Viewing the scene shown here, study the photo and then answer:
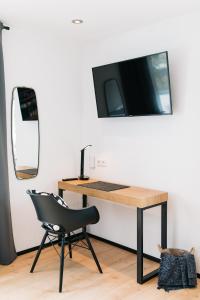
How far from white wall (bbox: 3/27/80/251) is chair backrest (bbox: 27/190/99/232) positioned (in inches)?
25.2

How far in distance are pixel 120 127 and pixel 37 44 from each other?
1253 millimetres

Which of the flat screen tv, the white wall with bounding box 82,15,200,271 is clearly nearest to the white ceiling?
the white wall with bounding box 82,15,200,271

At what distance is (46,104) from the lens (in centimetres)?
340

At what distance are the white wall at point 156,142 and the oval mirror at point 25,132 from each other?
71 centimetres

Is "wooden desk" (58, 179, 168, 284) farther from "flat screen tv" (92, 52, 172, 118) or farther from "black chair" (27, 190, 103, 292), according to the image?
"flat screen tv" (92, 52, 172, 118)

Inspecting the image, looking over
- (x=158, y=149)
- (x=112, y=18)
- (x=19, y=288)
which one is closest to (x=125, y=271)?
(x=19, y=288)

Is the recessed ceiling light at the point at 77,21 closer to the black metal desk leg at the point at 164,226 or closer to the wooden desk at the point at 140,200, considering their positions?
the wooden desk at the point at 140,200

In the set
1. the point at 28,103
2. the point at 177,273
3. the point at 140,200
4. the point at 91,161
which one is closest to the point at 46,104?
the point at 28,103

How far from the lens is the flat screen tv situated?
2.72 m

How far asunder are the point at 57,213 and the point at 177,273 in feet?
3.64

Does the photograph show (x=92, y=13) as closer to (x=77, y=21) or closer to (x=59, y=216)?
(x=77, y=21)

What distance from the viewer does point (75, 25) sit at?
302cm

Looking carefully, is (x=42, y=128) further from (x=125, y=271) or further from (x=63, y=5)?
(x=125, y=271)

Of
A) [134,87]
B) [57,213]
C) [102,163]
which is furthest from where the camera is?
[102,163]
